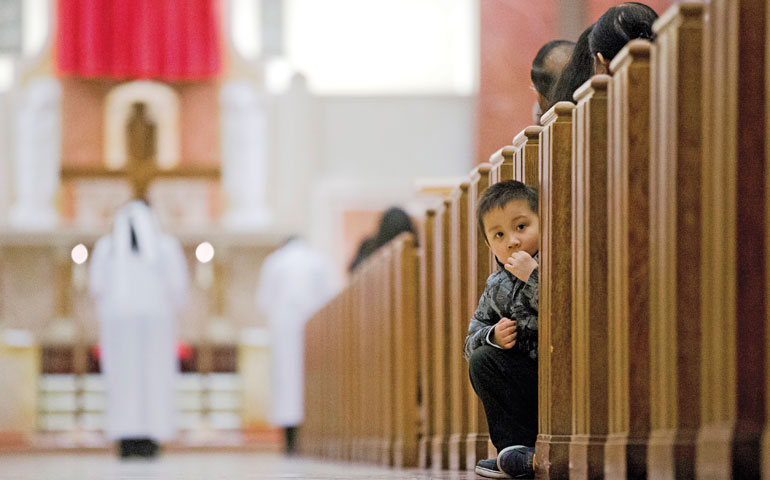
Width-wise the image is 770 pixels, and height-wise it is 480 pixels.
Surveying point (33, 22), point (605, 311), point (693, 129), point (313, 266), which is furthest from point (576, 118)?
point (33, 22)

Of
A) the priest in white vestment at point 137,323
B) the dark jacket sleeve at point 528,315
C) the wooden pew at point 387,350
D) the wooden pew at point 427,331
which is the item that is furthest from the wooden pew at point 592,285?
the priest in white vestment at point 137,323

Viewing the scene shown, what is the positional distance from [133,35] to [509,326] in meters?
11.3

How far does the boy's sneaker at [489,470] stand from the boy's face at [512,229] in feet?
1.66

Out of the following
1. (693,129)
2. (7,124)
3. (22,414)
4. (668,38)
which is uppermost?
(7,124)

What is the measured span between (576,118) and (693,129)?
24.6 inches

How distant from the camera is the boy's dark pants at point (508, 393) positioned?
3318 millimetres

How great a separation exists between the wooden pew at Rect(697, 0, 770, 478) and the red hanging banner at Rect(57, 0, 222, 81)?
12184 millimetres

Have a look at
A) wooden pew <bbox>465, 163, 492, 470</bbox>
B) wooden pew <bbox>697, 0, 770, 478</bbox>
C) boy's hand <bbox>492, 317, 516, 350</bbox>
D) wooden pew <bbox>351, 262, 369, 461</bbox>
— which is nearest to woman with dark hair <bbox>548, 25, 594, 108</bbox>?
wooden pew <bbox>465, 163, 492, 470</bbox>

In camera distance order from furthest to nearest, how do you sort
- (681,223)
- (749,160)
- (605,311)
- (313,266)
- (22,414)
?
1. (22,414)
2. (313,266)
3. (605,311)
4. (681,223)
5. (749,160)

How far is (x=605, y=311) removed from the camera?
9.25 ft

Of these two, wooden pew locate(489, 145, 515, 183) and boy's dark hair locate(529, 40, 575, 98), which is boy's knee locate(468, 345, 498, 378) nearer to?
wooden pew locate(489, 145, 515, 183)

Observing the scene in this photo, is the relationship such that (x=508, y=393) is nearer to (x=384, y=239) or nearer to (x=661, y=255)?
(x=661, y=255)

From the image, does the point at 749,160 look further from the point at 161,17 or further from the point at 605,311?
the point at 161,17

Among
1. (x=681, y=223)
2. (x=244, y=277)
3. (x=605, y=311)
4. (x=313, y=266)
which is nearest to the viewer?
(x=681, y=223)
